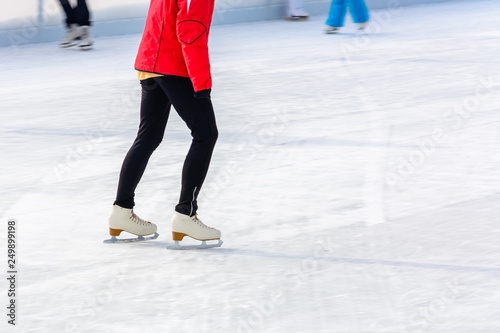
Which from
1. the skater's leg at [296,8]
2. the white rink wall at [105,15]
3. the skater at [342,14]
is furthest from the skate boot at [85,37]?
the skater's leg at [296,8]

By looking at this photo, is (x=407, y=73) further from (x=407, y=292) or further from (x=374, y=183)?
(x=407, y=292)

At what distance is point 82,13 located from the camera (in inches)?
417

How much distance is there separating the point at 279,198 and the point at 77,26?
640 centimetres

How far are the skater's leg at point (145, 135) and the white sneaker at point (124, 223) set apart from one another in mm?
35

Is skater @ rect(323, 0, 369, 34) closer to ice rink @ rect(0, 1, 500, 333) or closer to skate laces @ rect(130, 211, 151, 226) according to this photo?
ice rink @ rect(0, 1, 500, 333)

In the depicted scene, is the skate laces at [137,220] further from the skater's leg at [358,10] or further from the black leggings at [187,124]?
the skater's leg at [358,10]

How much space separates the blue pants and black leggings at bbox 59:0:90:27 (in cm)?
331

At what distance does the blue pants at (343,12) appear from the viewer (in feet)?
39.5

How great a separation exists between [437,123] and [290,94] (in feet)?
5.52

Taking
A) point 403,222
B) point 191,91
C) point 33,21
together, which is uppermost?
point 191,91

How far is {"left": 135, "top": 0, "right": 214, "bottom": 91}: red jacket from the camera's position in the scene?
4027mm

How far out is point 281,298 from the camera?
376 cm

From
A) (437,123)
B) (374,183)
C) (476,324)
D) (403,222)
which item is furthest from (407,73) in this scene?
(476,324)

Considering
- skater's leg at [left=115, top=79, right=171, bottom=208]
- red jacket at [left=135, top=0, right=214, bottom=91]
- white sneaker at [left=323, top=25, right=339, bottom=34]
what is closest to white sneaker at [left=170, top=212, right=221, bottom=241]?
skater's leg at [left=115, top=79, right=171, bottom=208]
